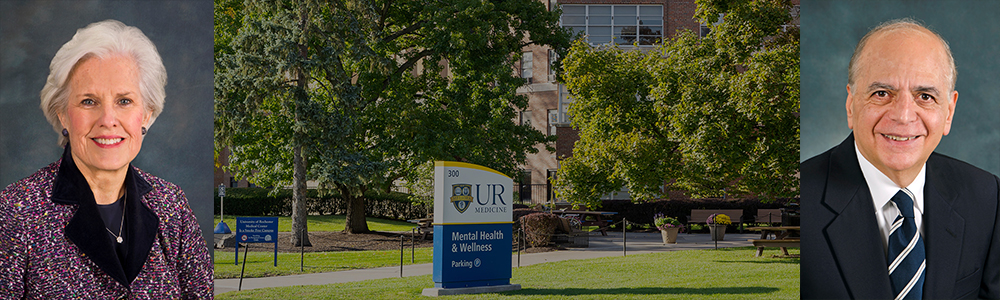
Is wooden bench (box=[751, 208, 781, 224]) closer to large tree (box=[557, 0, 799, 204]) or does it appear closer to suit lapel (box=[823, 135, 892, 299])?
large tree (box=[557, 0, 799, 204])

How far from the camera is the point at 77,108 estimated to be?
19.1 feet

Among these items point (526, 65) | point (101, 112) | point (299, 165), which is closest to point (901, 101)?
point (101, 112)

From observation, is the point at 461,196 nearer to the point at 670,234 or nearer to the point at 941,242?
the point at 941,242

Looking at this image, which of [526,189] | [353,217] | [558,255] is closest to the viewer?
[558,255]

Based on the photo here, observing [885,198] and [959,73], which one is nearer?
[885,198]

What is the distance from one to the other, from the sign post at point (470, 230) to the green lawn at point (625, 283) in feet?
1.19

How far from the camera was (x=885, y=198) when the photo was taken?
6.07 meters

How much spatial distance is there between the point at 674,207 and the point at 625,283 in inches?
798

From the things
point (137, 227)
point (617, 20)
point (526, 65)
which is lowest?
point (137, 227)

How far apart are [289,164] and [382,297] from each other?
1362 cm

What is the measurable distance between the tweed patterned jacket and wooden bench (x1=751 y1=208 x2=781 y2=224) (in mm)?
24280

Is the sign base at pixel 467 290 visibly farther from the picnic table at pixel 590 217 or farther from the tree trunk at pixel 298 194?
the picnic table at pixel 590 217

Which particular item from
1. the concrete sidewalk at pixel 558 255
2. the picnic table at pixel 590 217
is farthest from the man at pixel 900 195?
the picnic table at pixel 590 217

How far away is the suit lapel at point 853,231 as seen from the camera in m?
6.02
